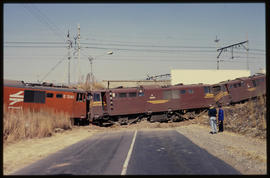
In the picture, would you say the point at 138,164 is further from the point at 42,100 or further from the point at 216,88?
the point at 216,88

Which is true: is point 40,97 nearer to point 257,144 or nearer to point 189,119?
point 189,119

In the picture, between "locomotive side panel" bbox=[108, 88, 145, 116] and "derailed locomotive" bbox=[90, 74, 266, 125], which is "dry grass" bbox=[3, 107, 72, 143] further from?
"locomotive side panel" bbox=[108, 88, 145, 116]

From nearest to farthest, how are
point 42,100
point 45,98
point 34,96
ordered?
point 34,96 < point 42,100 < point 45,98

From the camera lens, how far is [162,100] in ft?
92.5

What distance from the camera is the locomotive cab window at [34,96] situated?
23062 millimetres

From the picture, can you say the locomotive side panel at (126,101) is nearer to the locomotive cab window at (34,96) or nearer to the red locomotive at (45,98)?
the red locomotive at (45,98)

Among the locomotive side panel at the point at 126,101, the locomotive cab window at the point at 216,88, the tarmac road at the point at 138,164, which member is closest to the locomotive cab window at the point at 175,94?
the locomotive side panel at the point at 126,101

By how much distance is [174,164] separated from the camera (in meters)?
8.86

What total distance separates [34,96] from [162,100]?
13.4 meters

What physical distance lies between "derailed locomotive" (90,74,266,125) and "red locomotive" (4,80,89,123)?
1.39 metres

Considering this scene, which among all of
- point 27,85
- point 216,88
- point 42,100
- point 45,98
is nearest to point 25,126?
point 42,100

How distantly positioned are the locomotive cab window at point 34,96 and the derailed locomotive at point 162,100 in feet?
16.8

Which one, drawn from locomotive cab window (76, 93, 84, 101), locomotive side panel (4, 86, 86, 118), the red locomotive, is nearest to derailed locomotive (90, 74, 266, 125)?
locomotive cab window (76, 93, 84, 101)

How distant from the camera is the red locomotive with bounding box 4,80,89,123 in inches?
877
